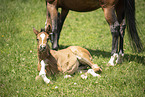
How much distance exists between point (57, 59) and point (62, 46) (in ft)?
9.50

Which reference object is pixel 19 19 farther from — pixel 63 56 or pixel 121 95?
pixel 121 95

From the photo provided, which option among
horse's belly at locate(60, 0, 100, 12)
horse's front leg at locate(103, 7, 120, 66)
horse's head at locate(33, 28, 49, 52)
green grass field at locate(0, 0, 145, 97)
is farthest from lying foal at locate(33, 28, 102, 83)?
horse's belly at locate(60, 0, 100, 12)

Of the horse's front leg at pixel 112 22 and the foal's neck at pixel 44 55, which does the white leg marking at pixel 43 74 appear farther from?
the horse's front leg at pixel 112 22

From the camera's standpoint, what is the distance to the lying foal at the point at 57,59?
4117 mm

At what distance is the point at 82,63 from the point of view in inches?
201

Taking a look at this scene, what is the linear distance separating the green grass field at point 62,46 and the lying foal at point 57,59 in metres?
0.23

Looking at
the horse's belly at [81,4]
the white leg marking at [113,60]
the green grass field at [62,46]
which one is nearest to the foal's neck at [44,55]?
the green grass field at [62,46]

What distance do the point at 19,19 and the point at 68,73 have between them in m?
6.90

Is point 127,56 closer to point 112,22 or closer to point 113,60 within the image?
point 113,60

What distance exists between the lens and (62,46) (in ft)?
Result: 24.8

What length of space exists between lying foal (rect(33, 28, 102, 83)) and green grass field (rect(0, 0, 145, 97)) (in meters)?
0.23

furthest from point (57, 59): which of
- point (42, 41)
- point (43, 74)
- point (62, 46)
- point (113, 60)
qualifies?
point (62, 46)

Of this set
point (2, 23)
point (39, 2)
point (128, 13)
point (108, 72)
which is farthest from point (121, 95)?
point (39, 2)

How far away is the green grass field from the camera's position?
3.91 m
